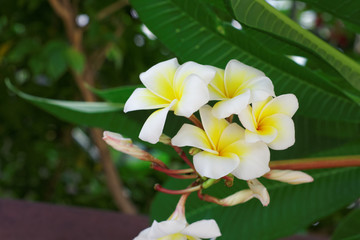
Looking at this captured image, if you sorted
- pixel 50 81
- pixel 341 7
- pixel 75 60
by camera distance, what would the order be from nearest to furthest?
pixel 341 7, pixel 75 60, pixel 50 81

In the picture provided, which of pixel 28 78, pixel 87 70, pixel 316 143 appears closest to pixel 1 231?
pixel 316 143

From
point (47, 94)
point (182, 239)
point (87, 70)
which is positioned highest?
point (182, 239)

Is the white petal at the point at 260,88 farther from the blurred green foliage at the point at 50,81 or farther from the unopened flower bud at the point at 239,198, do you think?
the blurred green foliage at the point at 50,81

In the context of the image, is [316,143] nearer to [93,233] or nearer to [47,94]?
[93,233]

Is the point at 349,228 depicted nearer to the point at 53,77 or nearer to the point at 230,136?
the point at 230,136

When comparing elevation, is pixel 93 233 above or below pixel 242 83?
below

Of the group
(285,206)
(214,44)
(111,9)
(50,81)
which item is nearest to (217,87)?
(214,44)

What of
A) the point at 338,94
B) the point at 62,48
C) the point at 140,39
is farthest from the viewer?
the point at 140,39
